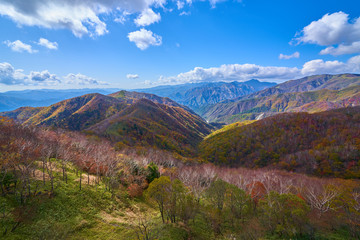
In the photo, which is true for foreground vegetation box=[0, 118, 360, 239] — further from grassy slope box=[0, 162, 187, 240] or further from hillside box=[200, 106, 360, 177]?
hillside box=[200, 106, 360, 177]

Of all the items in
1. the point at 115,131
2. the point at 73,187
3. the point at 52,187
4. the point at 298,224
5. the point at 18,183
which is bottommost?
the point at 115,131

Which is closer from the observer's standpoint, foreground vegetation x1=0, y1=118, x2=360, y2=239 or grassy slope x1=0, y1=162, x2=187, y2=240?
grassy slope x1=0, y1=162, x2=187, y2=240

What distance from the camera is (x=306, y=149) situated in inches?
6339

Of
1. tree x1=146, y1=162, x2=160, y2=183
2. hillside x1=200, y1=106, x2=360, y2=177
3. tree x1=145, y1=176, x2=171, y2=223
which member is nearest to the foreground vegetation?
tree x1=145, y1=176, x2=171, y2=223

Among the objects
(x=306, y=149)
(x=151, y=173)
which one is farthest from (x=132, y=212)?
(x=306, y=149)

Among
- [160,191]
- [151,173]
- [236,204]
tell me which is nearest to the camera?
[160,191]

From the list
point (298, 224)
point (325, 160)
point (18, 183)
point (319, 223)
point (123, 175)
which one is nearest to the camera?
point (18, 183)

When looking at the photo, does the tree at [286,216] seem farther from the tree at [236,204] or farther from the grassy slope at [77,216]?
the grassy slope at [77,216]

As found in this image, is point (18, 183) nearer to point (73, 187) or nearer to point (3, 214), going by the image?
point (3, 214)

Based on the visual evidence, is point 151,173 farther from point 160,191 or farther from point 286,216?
point 286,216

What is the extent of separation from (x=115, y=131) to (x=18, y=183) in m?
141

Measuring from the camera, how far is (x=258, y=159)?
163 metres

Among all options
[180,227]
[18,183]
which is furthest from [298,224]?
[18,183]

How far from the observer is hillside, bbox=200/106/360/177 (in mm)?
120438
